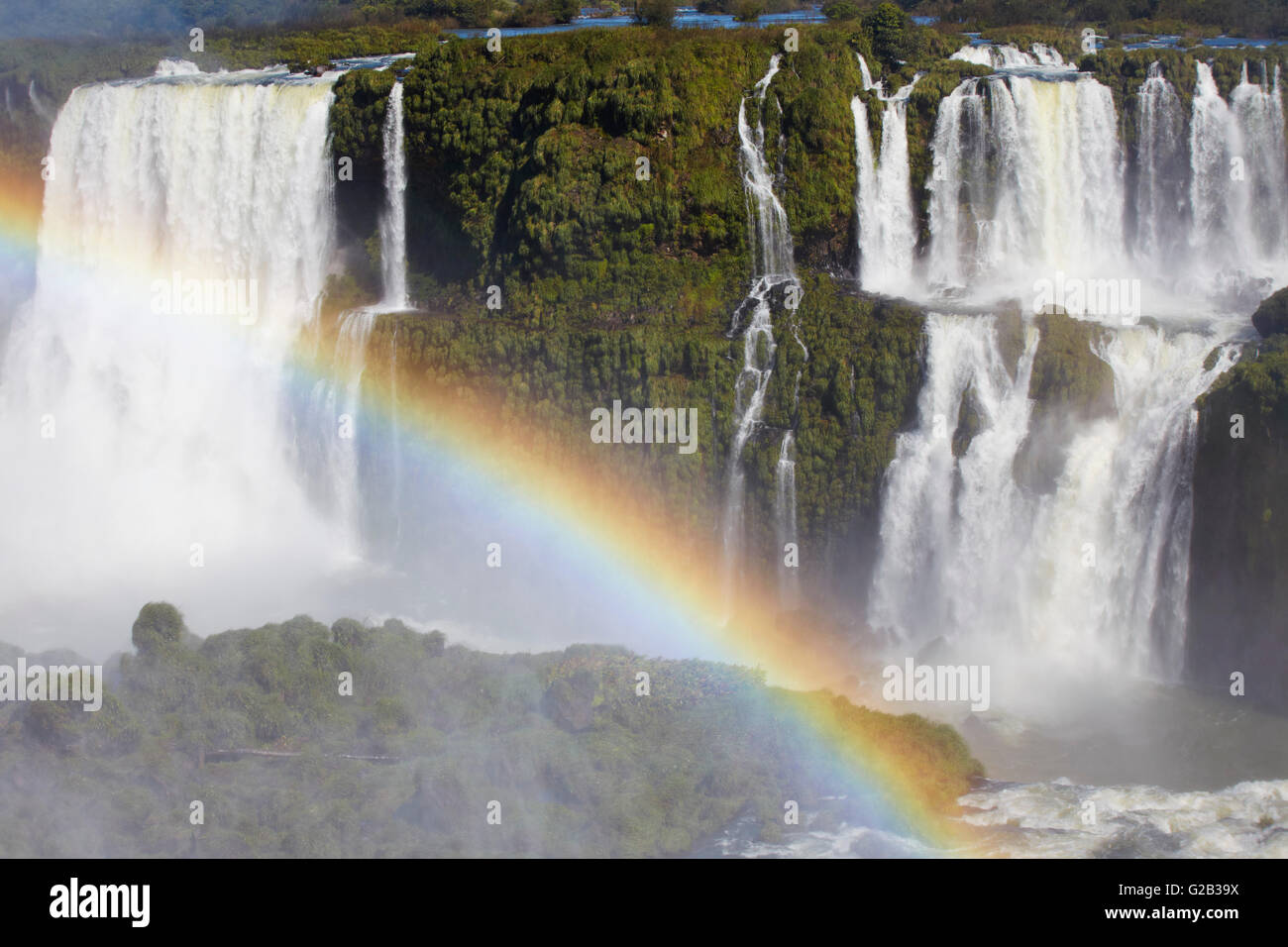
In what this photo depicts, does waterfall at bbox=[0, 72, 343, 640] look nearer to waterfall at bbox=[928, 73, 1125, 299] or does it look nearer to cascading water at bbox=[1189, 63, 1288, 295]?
waterfall at bbox=[928, 73, 1125, 299]

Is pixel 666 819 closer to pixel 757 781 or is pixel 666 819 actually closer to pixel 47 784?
pixel 757 781

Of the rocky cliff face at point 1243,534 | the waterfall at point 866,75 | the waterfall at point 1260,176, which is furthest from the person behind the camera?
the waterfall at point 866,75
